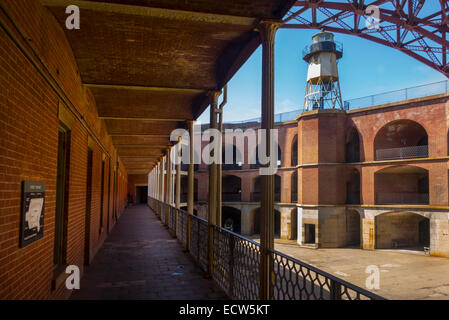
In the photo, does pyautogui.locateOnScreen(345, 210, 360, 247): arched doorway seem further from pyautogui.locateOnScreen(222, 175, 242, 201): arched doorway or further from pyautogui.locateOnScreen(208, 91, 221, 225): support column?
pyautogui.locateOnScreen(208, 91, 221, 225): support column

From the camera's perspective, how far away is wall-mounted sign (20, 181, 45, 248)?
9.30 feet

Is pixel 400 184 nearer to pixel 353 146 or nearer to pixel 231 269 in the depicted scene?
pixel 353 146

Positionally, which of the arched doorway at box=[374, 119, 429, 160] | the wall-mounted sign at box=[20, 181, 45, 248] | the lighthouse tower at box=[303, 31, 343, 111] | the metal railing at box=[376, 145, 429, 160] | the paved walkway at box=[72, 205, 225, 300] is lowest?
the paved walkway at box=[72, 205, 225, 300]

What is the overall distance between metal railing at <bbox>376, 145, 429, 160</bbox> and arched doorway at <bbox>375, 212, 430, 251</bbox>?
4.20 m

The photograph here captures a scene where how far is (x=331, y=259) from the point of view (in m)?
21.8

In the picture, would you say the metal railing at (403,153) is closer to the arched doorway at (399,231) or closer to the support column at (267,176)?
the arched doorway at (399,231)

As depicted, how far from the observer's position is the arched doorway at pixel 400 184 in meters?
24.8

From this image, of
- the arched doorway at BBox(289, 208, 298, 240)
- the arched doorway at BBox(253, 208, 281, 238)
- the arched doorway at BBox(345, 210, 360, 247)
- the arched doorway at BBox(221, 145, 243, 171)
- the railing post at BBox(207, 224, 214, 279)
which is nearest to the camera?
the railing post at BBox(207, 224, 214, 279)

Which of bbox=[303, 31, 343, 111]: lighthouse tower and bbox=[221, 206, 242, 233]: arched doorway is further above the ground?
bbox=[303, 31, 343, 111]: lighthouse tower

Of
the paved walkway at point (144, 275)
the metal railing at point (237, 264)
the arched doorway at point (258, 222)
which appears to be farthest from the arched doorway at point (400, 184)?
the metal railing at point (237, 264)

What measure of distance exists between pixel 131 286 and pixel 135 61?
3.80 m

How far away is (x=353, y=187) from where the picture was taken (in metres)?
27.1

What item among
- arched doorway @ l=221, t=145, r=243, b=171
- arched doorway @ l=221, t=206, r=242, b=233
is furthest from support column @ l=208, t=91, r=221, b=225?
arched doorway @ l=221, t=206, r=242, b=233

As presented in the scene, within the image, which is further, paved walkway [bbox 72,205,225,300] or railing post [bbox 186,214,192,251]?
railing post [bbox 186,214,192,251]
